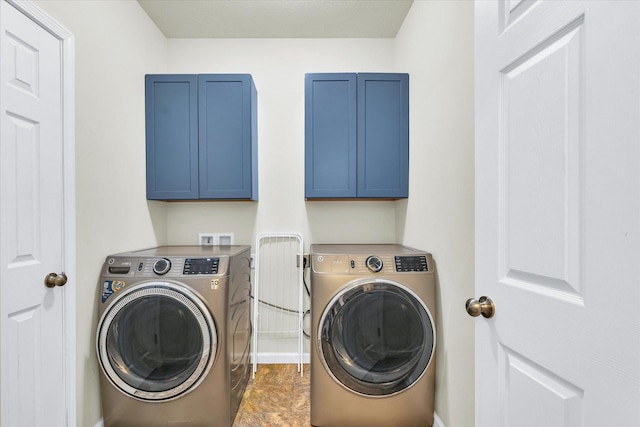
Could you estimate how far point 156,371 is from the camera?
5.34ft

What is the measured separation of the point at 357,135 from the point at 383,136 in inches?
7.3

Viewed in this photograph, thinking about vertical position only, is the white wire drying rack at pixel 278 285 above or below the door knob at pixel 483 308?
below

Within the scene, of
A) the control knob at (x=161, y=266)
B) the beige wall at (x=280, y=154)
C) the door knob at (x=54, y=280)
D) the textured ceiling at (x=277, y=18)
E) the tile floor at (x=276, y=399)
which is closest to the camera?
the door knob at (x=54, y=280)

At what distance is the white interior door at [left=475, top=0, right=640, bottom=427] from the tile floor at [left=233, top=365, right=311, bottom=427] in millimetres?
1251

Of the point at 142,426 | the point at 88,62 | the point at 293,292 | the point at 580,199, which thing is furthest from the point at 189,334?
the point at 580,199

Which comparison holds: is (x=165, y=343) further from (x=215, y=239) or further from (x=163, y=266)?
(x=215, y=239)

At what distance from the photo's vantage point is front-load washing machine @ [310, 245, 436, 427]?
165 cm

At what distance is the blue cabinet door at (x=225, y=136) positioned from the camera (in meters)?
2.11

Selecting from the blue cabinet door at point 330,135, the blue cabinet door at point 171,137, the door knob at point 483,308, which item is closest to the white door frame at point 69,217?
the blue cabinet door at point 171,137

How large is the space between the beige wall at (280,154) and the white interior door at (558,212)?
1.70 ft

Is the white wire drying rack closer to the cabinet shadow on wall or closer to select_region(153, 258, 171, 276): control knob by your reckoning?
the cabinet shadow on wall

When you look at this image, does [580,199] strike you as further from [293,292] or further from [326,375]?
[293,292]

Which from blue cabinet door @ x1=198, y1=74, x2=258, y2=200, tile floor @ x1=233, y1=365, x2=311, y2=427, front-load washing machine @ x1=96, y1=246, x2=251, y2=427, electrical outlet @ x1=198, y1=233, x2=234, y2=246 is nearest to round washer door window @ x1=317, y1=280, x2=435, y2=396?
tile floor @ x1=233, y1=365, x2=311, y2=427

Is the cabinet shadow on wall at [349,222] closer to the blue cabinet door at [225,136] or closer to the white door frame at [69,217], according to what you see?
the blue cabinet door at [225,136]
